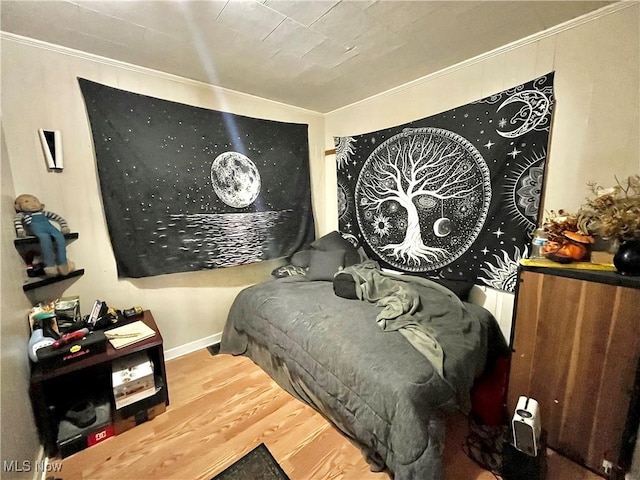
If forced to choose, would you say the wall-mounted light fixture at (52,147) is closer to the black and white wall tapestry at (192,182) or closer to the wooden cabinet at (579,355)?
the black and white wall tapestry at (192,182)

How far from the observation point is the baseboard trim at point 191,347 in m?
2.26

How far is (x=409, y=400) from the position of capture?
1103mm

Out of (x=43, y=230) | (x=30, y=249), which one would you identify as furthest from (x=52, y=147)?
(x=30, y=249)

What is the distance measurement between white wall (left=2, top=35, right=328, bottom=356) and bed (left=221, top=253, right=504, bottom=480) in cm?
48

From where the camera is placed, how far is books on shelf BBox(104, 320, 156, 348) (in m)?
1.58

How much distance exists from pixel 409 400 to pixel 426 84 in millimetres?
2341

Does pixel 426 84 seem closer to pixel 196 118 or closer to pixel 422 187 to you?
pixel 422 187

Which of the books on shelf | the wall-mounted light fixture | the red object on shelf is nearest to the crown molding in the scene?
the red object on shelf

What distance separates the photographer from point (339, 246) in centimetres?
267

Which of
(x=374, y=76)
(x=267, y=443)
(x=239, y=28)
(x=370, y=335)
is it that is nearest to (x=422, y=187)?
(x=374, y=76)

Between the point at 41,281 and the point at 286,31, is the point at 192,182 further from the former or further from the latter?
the point at 286,31

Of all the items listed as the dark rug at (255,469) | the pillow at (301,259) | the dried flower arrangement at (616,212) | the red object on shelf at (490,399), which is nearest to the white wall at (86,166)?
the pillow at (301,259)

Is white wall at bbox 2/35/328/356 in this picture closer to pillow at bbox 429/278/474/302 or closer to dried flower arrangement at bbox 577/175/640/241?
pillow at bbox 429/278/474/302

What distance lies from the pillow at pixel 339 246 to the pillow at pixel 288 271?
32 cm
